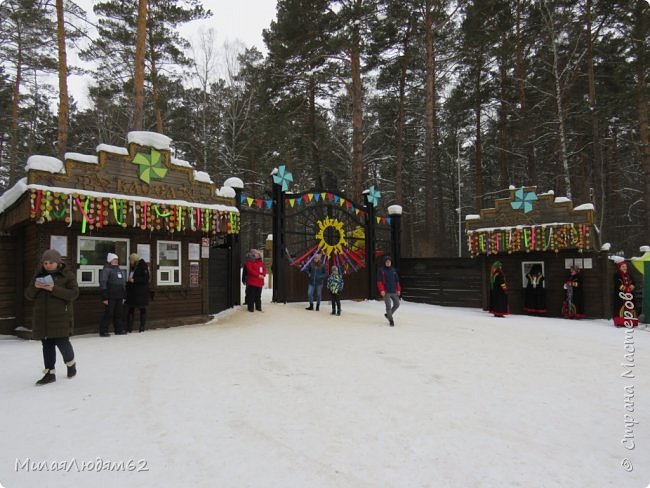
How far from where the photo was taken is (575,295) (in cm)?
1307

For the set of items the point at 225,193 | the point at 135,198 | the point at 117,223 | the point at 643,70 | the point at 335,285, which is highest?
the point at 643,70

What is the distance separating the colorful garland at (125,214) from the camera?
26.0 ft

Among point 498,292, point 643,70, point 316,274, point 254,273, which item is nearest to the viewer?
point 254,273

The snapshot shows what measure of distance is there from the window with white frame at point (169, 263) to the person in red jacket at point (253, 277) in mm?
1893

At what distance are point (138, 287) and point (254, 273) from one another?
3.25 meters

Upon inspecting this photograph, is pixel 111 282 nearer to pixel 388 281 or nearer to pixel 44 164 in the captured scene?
pixel 44 164

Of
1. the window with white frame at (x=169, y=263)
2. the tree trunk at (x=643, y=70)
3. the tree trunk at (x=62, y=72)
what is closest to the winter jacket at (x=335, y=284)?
the window with white frame at (x=169, y=263)

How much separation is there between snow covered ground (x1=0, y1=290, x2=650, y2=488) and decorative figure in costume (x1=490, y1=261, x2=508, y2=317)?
5.28 meters

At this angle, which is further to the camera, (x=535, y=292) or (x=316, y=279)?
(x=535, y=292)

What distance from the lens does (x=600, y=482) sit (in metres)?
3.04

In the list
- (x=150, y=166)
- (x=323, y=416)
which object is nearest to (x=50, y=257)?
(x=323, y=416)

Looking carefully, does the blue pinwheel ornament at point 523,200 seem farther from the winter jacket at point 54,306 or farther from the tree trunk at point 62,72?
the tree trunk at point 62,72

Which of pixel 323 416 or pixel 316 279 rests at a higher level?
pixel 316 279

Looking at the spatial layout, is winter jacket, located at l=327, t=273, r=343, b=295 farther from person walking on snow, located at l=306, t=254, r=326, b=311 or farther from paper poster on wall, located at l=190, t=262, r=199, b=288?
paper poster on wall, located at l=190, t=262, r=199, b=288
